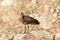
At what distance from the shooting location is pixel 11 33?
9023mm

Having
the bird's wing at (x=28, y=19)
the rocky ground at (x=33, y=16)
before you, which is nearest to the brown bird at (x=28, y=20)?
the bird's wing at (x=28, y=19)

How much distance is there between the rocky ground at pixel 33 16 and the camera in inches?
343

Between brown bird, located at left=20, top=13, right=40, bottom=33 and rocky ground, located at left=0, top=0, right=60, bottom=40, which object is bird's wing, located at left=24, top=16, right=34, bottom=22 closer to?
brown bird, located at left=20, top=13, right=40, bottom=33

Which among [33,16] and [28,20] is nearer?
[28,20]

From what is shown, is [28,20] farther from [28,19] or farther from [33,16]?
[33,16]

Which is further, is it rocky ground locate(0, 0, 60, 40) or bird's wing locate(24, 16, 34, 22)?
bird's wing locate(24, 16, 34, 22)

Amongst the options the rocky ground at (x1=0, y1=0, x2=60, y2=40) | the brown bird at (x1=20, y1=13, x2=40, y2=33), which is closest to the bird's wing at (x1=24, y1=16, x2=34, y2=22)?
the brown bird at (x1=20, y1=13, x2=40, y2=33)

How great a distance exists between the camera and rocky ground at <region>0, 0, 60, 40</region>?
28.6 ft

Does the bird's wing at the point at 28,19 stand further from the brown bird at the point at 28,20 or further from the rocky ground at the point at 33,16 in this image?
the rocky ground at the point at 33,16

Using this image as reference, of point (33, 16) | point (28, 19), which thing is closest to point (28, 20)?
point (28, 19)

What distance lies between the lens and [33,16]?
9867mm

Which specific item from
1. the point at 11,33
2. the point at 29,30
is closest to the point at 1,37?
the point at 11,33

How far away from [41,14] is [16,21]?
3.67ft

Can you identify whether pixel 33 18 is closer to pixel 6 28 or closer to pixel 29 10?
pixel 29 10
